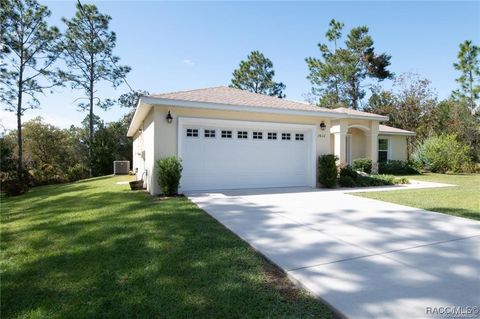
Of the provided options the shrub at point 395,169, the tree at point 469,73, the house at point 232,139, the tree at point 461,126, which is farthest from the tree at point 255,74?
the house at point 232,139

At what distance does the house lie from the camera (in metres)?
9.33

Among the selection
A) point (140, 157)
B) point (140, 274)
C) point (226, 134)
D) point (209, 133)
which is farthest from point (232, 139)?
point (140, 274)

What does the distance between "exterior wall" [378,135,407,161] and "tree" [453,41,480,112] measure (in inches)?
653

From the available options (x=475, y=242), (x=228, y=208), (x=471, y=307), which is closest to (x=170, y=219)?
(x=228, y=208)

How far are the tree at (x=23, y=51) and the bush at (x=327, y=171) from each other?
20.5 meters

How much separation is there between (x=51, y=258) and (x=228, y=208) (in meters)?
3.87

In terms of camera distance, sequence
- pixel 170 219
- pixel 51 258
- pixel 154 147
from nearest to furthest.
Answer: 1. pixel 51 258
2. pixel 170 219
3. pixel 154 147

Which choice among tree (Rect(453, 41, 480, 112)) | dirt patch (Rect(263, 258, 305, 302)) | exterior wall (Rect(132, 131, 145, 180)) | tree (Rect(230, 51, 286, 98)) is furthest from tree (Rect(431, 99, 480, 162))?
dirt patch (Rect(263, 258, 305, 302))

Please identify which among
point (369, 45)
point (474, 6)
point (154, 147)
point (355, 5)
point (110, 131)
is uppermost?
point (369, 45)

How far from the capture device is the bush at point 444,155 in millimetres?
18672

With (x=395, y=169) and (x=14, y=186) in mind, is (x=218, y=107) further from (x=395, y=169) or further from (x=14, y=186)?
(x=395, y=169)

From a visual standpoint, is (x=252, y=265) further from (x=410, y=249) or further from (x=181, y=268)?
(x=410, y=249)

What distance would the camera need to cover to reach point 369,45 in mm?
28906

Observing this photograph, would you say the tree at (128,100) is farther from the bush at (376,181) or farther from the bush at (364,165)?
the bush at (376,181)
